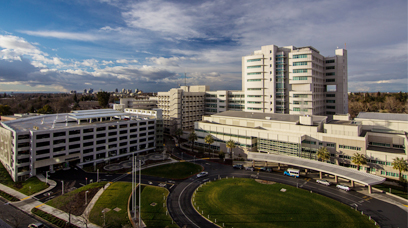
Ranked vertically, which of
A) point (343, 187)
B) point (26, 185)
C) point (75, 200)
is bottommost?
point (75, 200)

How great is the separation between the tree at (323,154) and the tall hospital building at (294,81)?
133 ft

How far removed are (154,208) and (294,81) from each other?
90139 mm

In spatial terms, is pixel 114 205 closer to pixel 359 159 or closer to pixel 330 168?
pixel 330 168

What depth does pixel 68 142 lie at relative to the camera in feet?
243

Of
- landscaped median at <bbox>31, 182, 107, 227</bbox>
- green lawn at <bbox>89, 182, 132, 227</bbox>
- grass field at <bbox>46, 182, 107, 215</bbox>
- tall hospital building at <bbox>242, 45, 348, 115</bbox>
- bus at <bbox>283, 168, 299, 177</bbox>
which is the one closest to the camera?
green lawn at <bbox>89, 182, 132, 227</bbox>

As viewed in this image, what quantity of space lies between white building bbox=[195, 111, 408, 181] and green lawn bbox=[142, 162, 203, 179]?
64.4 ft

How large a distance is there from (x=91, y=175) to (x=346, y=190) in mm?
75574

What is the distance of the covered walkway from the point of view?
178 ft

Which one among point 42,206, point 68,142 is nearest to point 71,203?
point 42,206

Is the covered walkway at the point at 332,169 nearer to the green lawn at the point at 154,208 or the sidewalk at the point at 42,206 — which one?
the green lawn at the point at 154,208

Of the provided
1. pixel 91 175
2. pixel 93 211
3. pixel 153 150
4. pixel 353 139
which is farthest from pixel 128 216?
pixel 353 139

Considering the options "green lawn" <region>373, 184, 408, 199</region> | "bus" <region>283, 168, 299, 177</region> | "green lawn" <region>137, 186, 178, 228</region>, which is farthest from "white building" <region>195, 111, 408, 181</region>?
"green lawn" <region>137, 186, 178, 228</region>

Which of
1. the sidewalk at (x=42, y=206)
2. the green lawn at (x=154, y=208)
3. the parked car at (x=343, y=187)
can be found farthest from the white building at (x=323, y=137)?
the sidewalk at (x=42, y=206)

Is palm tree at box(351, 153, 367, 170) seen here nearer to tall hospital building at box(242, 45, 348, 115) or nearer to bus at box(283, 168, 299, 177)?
bus at box(283, 168, 299, 177)
